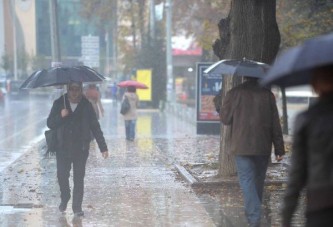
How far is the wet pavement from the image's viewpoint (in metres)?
9.04

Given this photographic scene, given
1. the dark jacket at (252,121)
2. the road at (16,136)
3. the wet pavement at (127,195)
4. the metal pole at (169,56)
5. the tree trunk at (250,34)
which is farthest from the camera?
the metal pole at (169,56)

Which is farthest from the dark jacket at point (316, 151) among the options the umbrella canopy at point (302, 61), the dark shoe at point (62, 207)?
the dark shoe at point (62, 207)

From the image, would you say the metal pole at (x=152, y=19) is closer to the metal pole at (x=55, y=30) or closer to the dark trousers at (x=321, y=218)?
the metal pole at (x=55, y=30)

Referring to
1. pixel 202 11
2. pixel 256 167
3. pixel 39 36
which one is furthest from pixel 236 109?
pixel 39 36

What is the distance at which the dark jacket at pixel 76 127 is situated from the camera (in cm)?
927

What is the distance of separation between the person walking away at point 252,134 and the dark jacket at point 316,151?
3362 mm

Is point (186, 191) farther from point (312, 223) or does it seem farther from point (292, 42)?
point (292, 42)

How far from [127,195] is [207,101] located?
1227 centimetres

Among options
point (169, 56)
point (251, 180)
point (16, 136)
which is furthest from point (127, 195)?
point (169, 56)

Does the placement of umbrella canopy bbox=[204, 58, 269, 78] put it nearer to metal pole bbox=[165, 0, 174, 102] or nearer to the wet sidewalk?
the wet sidewalk

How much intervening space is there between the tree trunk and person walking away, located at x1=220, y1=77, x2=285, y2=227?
3.55m

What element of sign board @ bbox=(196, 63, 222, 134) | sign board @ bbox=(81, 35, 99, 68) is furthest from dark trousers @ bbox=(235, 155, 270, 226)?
sign board @ bbox=(81, 35, 99, 68)

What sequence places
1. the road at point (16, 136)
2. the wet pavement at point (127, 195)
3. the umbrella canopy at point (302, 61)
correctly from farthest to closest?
the road at point (16, 136), the wet pavement at point (127, 195), the umbrella canopy at point (302, 61)

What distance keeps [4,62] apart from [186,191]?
2518 inches
